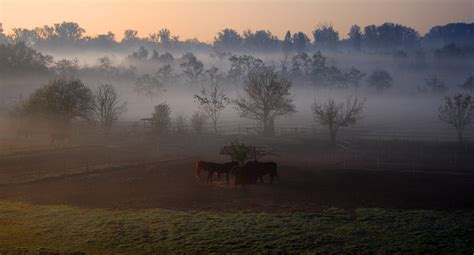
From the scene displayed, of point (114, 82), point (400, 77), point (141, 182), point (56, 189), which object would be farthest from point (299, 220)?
point (400, 77)

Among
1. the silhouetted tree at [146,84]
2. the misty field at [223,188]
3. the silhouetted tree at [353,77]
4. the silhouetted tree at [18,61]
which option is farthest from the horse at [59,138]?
the silhouetted tree at [353,77]

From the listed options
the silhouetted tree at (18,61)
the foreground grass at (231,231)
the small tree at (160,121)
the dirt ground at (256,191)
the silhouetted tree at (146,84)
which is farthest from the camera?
the silhouetted tree at (146,84)

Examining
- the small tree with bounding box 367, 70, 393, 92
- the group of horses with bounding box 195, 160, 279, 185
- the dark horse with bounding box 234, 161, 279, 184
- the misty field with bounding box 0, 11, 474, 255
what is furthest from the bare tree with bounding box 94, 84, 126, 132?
the small tree with bounding box 367, 70, 393, 92

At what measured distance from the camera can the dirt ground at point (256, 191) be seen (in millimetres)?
24325

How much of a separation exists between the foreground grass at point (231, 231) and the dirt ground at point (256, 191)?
205cm

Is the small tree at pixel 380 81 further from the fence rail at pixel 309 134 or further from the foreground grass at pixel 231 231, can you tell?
the foreground grass at pixel 231 231

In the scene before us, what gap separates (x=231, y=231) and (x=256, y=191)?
8980 mm

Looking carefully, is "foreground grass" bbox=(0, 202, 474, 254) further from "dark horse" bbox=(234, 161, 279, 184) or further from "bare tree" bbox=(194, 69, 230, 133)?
"bare tree" bbox=(194, 69, 230, 133)

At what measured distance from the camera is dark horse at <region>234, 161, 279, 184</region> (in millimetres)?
28359

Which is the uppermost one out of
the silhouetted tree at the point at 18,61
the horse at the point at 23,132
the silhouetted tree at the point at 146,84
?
the silhouetted tree at the point at 18,61

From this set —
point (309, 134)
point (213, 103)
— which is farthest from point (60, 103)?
point (309, 134)

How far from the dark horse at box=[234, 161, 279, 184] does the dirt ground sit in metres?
0.53

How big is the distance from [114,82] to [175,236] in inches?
4313

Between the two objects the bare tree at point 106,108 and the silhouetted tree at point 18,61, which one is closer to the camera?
the bare tree at point 106,108
